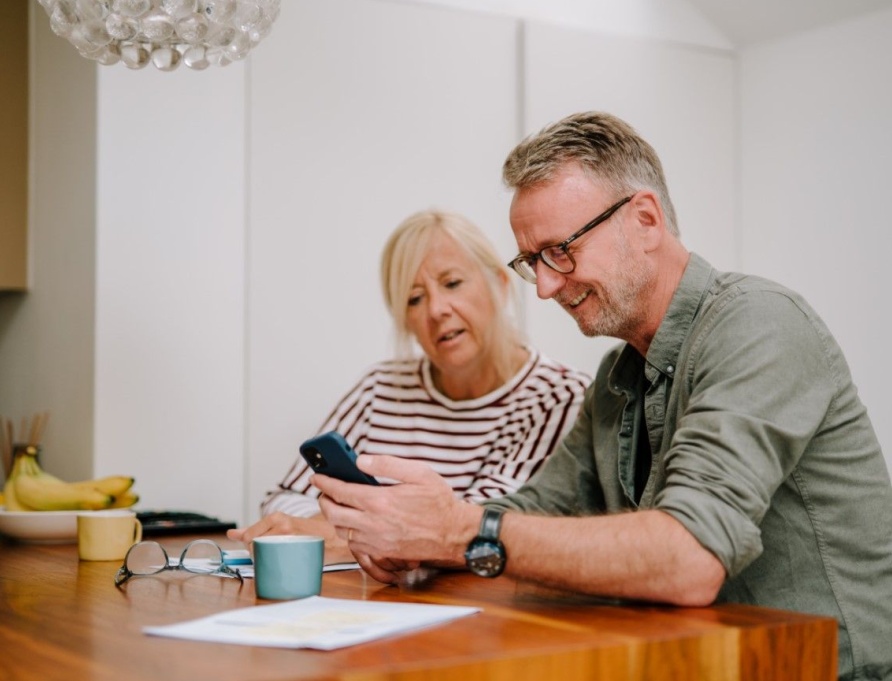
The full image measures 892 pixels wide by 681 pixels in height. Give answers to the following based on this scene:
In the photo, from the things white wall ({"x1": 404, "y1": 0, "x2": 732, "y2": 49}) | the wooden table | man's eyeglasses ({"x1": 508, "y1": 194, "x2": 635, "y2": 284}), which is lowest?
the wooden table

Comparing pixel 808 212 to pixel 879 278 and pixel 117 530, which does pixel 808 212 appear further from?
pixel 117 530

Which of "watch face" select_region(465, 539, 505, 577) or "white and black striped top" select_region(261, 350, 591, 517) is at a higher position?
"white and black striped top" select_region(261, 350, 591, 517)

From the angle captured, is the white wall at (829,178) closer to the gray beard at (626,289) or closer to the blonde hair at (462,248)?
the blonde hair at (462,248)

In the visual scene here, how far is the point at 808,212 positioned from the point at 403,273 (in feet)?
5.57

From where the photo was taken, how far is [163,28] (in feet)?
6.03

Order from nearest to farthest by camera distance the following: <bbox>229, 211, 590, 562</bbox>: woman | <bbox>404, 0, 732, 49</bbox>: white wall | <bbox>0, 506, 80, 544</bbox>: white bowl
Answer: <bbox>0, 506, 80, 544</bbox>: white bowl → <bbox>229, 211, 590, 562</bbox>: woman → <bbox>404, 0, 732, 49</bbox>: white wall

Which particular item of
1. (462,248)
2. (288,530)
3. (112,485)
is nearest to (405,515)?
(288,530)

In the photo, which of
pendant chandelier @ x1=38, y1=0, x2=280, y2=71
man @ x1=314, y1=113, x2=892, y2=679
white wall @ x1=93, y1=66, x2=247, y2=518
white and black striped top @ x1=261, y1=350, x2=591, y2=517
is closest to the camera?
man @ x1=314, y1=113, x2=892, y2=679

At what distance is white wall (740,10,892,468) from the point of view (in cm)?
359

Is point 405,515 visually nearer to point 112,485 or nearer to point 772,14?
point 112,485

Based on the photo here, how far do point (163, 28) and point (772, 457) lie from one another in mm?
1120

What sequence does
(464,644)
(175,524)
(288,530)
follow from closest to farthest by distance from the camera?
(464,644) < (288,530) < (175,524)

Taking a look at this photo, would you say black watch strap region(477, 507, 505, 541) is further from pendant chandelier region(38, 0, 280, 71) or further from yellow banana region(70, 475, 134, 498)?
yellow banana region(70, 475, 134, 498)

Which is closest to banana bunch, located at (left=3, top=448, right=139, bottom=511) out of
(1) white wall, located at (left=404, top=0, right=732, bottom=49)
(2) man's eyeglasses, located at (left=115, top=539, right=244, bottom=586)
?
(2) man's eyeglasses, located at (left=115, top=539, right=244, bottom=586)
